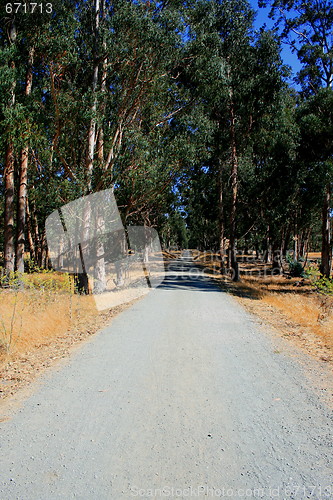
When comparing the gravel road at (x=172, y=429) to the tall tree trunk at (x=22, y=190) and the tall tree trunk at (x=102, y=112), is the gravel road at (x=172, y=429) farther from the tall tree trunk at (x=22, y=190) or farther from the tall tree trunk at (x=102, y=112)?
the tall tree trunk at (x=102, y=112)

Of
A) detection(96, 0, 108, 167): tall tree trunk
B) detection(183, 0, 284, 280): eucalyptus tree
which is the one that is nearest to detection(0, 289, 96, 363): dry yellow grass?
detection(96, 0, 108, 167): tall tree trunk

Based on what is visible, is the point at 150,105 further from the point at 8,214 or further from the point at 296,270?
the point at 296,270

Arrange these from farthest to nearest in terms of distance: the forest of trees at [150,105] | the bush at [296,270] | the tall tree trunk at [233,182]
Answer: the bush at [296,270] < the tall tree trunk at [233,182] < the forest of trees at [150,105]

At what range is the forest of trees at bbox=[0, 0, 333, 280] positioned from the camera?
1320 cm

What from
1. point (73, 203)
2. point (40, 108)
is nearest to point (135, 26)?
point (40, 108)

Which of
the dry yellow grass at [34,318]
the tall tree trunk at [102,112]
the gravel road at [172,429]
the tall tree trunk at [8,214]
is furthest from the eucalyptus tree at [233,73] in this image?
the gravel road at [172,429]

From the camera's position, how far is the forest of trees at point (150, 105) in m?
13.2

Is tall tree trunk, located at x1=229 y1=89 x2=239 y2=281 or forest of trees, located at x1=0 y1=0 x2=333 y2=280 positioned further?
tall tree trunk, located at x1=229 y1=89 x2=239 y2=281

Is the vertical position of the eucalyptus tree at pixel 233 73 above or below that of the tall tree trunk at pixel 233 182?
above

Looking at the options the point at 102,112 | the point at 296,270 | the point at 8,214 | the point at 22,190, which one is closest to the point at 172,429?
the point at 8,214

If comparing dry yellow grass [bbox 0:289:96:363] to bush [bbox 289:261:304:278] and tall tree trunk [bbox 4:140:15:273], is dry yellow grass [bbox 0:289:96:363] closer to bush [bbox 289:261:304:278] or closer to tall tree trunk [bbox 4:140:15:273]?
tall tree trunk [bbox 4:140:15:273]

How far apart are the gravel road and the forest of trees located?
947 cm

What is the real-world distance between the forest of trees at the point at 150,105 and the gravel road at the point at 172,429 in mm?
9470

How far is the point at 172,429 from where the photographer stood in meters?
3.49
